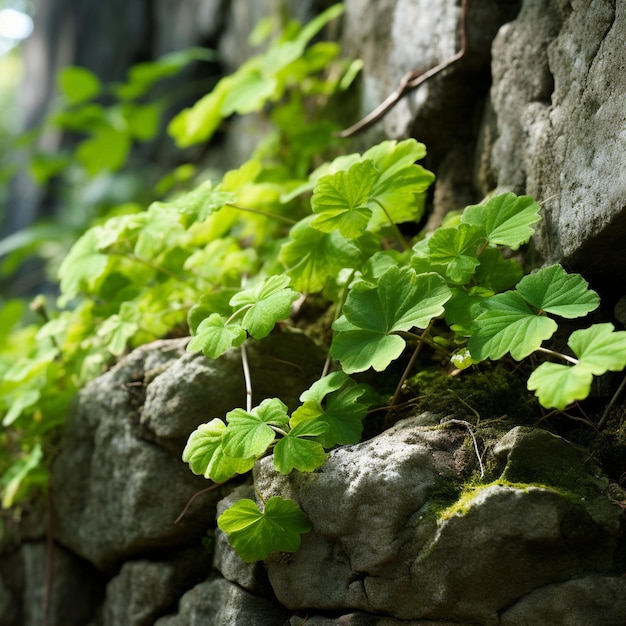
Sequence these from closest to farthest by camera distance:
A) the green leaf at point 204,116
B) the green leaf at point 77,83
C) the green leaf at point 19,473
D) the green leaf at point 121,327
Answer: the green leaf at point 121,327 → the green leaf at point 19,473 → the green leaf at point 204,116 → the green leaf at point 77,83

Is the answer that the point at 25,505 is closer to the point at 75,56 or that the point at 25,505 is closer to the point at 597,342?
the point at 597,342

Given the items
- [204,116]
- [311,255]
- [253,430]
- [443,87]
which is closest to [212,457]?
[253,430]

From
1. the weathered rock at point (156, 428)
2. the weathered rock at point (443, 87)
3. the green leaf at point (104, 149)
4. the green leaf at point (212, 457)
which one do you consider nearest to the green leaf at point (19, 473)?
the weathered rock at point (156, 428)

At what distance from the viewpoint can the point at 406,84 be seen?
2250mm

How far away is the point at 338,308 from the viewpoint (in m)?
1.84

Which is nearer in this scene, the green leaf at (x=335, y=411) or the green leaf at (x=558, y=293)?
the green leaf at (x=558, y=293)

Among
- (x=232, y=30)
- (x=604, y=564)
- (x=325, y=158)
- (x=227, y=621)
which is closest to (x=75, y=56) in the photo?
(x=232, y=30)

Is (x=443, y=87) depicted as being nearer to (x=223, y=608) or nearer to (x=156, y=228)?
(x=156, y=228)

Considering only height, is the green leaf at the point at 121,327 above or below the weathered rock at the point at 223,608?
above

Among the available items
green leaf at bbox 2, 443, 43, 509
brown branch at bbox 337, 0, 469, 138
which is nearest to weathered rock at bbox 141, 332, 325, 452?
green leaf at bbox 2, 443, 43, 509

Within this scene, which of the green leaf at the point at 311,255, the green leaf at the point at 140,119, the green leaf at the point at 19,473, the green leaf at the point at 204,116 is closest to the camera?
the green leaf at the point at 311,255

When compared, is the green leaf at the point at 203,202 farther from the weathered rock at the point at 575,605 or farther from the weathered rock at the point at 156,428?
the weathered rock at the point at 575,605

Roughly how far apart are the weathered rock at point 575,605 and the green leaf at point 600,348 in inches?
15.8

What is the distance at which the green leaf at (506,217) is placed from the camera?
4.97 ft
